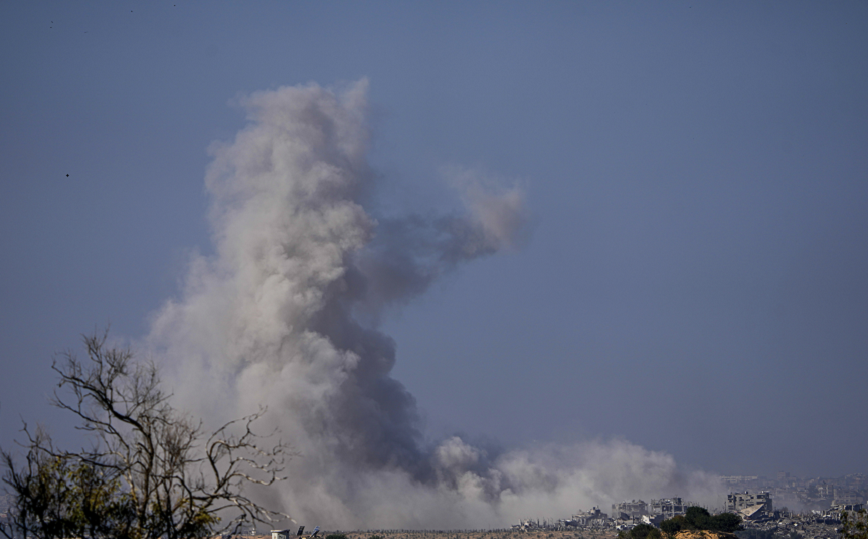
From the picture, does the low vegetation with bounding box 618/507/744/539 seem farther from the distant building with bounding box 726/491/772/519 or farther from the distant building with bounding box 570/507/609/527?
the distant building with bounding box 726/491/772/519

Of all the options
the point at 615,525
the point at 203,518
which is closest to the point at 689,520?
the point at 615,525

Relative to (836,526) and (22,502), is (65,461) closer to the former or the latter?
(22,502)

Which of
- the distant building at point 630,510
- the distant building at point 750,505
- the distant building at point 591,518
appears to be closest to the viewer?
the distant building at point 591,518

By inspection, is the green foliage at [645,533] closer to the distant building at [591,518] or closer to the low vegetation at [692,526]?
the low vegetation at [692,526]

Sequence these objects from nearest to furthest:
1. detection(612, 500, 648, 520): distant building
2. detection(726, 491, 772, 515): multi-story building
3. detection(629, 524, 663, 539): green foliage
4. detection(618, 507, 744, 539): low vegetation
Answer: detection(629, 524, 663, 539): green foliage → detection(618, 507, 744, 539): low vegetation → detection(612, 500, 648, 520): distant building → detection(726, 491, 772, 515): multi-story building

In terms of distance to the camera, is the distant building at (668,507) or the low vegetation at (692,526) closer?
the low vegetation at (692,526)

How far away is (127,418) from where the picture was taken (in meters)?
17.6

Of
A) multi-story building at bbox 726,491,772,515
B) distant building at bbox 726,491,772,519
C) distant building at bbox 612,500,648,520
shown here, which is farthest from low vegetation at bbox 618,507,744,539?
multi-story building at bbox 726,491,772,515

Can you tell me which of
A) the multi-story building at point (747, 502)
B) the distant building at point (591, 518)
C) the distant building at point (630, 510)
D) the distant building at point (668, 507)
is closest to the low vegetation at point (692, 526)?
the distant building at point (591, 518)

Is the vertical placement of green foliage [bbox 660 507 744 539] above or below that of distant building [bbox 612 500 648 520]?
below

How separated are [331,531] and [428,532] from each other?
12029mm

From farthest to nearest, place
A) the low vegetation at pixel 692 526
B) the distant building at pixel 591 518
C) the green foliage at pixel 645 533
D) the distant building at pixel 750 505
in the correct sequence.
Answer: the distant building at pixel 750 505
the distant building at pixel 591 518
the low vegetation at pixel 692 526
the green foliage at pixel 645 533

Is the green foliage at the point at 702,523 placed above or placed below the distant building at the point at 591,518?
below

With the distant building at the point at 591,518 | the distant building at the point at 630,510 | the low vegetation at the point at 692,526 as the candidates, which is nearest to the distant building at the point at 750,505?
the distant building at the point at 630,510
